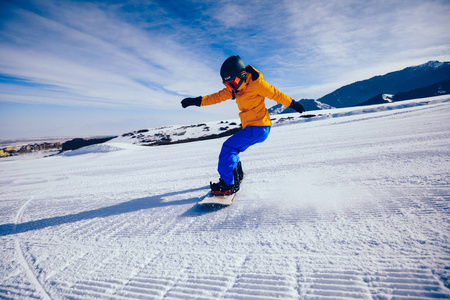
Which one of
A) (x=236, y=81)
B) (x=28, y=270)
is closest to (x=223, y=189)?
(x=236, y=81)

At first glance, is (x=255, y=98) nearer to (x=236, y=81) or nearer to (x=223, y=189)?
(x=236, y=81)

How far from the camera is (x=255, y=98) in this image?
2516 millimetres

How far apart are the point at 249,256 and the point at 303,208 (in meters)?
0.83

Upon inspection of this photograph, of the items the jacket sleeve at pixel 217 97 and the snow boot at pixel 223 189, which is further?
the jacket sleeve at pixel 217 97

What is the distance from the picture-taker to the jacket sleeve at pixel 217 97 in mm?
2848

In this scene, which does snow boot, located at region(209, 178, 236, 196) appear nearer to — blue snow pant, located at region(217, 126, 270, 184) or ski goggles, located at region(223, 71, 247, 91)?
blue snow pant, located at region(217, 126, 270, 184)

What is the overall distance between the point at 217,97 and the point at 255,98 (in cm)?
69

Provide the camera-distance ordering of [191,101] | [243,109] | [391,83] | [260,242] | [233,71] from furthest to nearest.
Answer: [391,83] → [191,101] → [243,109] → [233,71] → [260,242]

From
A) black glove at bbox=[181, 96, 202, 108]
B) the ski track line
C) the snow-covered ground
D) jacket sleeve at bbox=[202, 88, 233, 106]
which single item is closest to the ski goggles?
jacket sleeve at bbox=[202, 88, 233, 106]

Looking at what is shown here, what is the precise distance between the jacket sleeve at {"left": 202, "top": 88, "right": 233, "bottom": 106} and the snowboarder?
208 mm

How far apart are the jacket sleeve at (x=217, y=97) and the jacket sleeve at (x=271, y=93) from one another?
1.73 ft

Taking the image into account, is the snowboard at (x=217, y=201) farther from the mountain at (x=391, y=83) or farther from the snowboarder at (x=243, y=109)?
the mountain at (x=391, y=83)

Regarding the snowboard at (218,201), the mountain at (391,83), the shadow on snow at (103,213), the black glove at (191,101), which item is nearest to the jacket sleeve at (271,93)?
the black glove at (191,101)

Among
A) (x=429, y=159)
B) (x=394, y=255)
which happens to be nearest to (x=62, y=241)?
(x=394, y=255)
